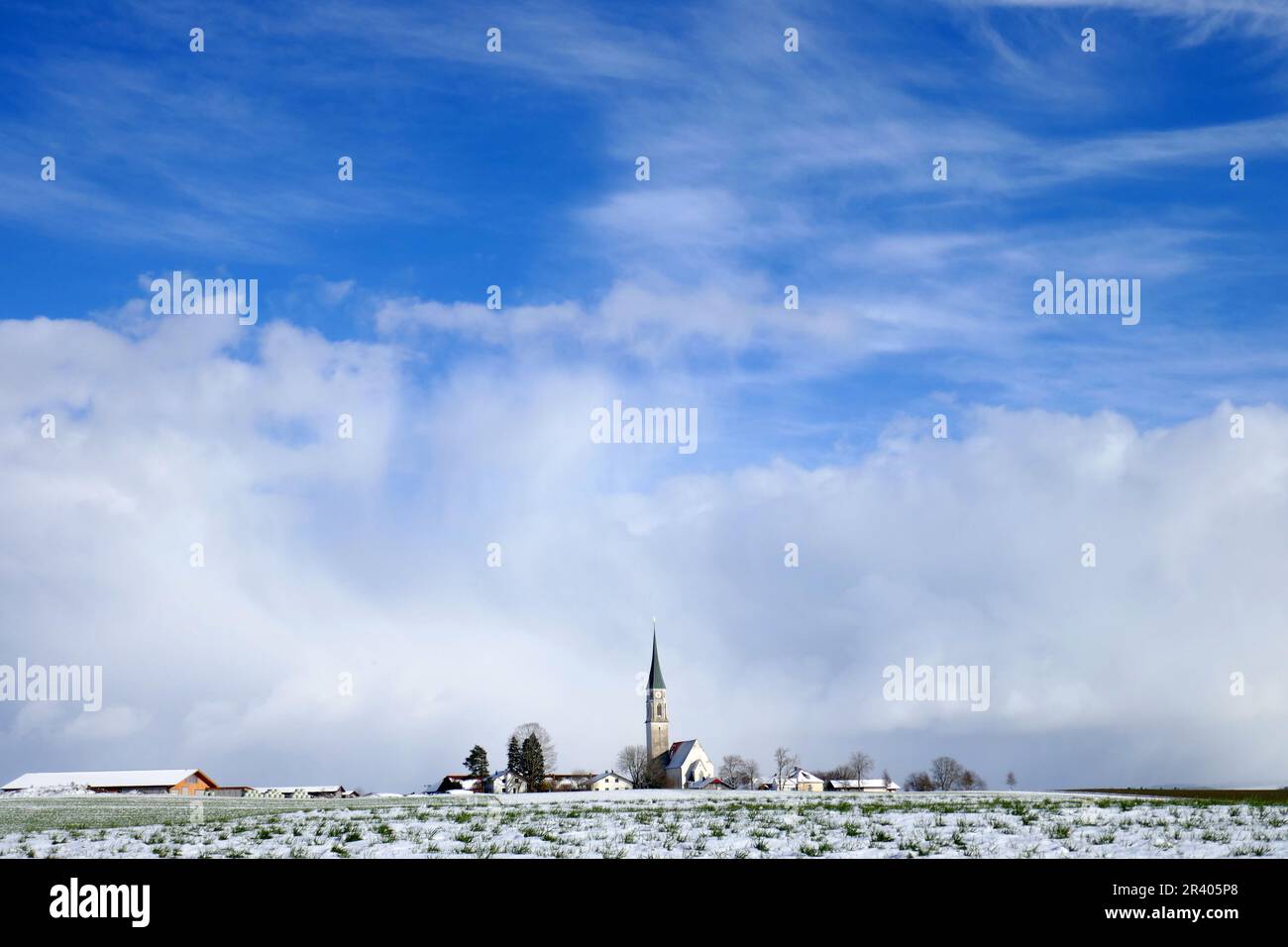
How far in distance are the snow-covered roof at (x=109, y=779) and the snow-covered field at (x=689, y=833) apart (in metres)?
169

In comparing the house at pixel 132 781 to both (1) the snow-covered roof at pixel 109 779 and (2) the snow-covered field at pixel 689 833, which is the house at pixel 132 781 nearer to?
(1) the snow-covered roof at pixel 109 779

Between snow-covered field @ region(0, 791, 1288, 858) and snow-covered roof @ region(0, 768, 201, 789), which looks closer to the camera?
snow-covered field @ region(0, 791, 1288, 858)

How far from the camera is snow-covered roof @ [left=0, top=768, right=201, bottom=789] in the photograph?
183 m

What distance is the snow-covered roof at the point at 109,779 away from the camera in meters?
183

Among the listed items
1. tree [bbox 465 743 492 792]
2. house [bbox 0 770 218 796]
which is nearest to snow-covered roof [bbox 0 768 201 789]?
house [bbox 0 770 218 796]

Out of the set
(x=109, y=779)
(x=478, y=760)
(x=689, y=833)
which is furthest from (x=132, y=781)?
(x=689, y=833)

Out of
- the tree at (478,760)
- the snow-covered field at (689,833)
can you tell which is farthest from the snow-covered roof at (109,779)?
the snow-covered field at (689,833)

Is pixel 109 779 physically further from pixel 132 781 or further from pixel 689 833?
pixel 689 833

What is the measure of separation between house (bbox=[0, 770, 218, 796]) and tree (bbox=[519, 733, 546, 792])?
58.8 meters

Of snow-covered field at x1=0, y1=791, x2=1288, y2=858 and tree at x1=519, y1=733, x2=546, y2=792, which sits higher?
snow-covered field at x1=0, y1=791, x2=1288, y2=858

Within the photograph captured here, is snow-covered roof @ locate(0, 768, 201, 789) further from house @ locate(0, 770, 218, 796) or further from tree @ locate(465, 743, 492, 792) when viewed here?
tree @ locate(465, 743, 492, 792)
